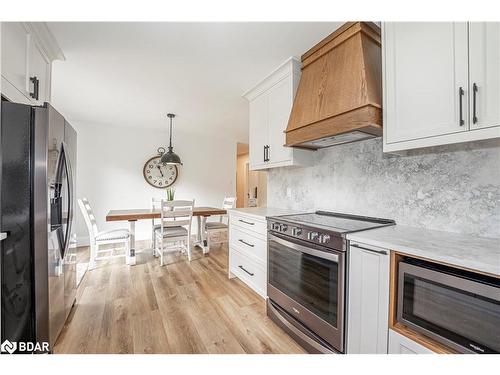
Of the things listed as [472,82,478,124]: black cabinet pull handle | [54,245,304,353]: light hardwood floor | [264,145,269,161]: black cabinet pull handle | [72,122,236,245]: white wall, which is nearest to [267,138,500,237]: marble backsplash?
[472,82,478,124]: black cabinet pull handle

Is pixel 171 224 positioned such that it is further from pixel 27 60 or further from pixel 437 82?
pixel 437 82

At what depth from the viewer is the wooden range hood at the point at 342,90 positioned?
1.43 meters

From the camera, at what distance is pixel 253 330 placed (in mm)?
1740

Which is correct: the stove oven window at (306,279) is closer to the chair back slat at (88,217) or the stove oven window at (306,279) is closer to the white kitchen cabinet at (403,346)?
the white kitchen cabinet at (403,346)

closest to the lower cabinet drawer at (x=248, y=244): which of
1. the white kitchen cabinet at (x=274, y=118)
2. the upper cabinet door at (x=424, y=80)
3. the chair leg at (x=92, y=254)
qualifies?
the white kitchen cabinet at (x=274, y=118)

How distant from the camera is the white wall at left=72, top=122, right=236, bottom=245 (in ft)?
13.9

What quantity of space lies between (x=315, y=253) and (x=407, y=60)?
51.5 inches

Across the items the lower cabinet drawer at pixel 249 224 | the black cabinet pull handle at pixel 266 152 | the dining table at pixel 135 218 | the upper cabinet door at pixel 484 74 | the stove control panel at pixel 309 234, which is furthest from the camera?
the dining table at pixel 135 218

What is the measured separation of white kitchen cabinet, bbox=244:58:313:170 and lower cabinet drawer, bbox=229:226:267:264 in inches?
31.3

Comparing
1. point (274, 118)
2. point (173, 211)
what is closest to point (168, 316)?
point (173, 211)

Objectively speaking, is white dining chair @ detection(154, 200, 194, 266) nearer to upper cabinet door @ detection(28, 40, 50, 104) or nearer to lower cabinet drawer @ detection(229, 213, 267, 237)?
lower cabinet drawer @ detection(229, 213, 267, 237)

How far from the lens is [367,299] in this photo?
119cm

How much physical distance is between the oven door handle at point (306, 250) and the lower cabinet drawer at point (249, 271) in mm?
434
